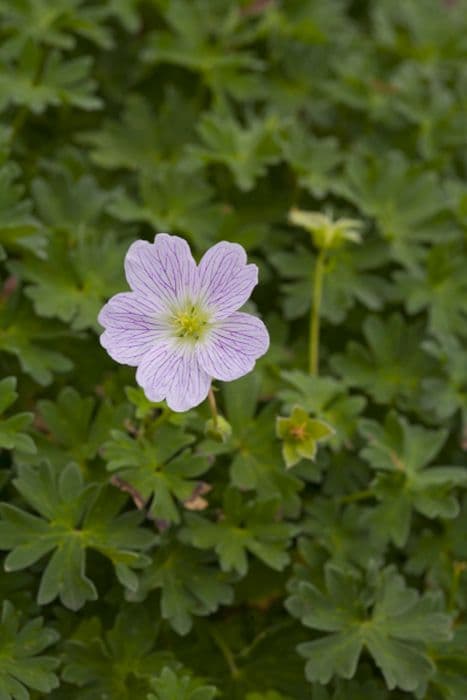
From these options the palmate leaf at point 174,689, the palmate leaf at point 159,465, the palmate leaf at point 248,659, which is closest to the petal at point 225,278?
the palmate leaf at point 159,465

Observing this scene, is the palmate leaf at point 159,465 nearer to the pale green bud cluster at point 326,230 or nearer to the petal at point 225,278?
the petal at point 225,278

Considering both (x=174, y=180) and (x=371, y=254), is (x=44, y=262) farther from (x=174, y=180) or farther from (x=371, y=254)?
(x=371, y=254)

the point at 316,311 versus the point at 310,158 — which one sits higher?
the point at 310,158

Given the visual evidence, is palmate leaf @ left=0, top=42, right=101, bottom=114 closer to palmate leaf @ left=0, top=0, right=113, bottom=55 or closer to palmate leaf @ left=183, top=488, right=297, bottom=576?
palmate leaf @ left=0, top=0, right=113, bottom=55

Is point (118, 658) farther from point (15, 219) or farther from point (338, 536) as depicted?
point (15, 219)

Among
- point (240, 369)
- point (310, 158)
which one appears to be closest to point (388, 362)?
point (310, 158)

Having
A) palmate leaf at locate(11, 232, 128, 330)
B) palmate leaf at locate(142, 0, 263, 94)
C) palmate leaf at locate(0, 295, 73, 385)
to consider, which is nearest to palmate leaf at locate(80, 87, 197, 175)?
palmate leaf at locate(142, 0, 263, 94)

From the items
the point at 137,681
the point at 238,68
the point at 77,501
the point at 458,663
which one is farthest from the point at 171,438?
the point at 238,68
